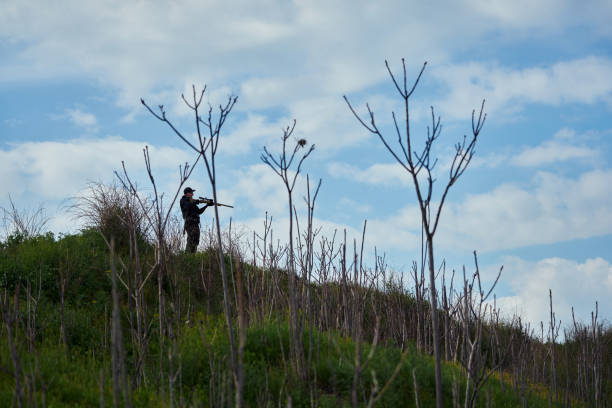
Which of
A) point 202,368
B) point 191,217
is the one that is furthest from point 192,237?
point 202,368

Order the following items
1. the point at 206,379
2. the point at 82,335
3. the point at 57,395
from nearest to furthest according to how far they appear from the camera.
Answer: the point at 57,395, the point at 206,379, the point at 82,335

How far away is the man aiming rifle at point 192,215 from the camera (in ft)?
47.3

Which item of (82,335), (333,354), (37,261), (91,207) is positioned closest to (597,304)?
(333,354)

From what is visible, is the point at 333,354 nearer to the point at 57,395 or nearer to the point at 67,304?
the point at 57,395

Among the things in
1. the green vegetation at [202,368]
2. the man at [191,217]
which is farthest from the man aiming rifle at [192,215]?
the green vegetation at [202,368]

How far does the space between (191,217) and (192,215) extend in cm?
6

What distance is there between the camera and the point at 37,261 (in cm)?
1020

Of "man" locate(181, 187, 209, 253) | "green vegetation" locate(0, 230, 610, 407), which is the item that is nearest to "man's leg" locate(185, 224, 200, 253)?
"man" locate(181, 187, 209, 253)

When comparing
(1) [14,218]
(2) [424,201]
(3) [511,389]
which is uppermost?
(1) [14,218]

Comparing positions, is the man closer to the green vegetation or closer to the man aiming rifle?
the man aiming rifle

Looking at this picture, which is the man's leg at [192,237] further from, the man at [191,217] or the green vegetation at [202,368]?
the green vegetation at [202,368]

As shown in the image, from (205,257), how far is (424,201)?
1059cm

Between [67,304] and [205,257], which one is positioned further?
[205,257]

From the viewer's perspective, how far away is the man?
567 inches
